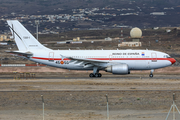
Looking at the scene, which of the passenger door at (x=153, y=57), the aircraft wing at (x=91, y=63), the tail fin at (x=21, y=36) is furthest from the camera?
the tail fin at (x=21, y=36)

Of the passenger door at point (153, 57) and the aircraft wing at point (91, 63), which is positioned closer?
the aircraft wing at point (91, 63)

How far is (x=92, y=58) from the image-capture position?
4594 centimetres

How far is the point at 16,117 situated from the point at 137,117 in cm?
795

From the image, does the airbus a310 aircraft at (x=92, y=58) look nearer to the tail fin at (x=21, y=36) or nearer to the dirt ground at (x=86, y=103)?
the tail fin at (x=21, y=36)

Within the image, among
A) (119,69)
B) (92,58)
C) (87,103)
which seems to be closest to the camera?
(87,103)

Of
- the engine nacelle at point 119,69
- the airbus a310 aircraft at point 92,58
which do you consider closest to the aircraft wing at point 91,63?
the airbus a310 aircraft at point 92,58

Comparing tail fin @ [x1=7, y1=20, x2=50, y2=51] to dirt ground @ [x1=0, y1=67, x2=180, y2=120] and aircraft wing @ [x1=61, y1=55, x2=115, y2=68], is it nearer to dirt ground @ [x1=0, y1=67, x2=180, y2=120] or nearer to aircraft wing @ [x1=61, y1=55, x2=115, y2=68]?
aircraft wing @ [x1=61, y1=55, x2=115, y2=68]

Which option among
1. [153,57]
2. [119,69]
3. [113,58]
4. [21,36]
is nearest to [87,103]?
[119,69]

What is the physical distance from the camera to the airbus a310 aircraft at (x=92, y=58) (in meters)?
45.4

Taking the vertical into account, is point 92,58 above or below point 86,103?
above

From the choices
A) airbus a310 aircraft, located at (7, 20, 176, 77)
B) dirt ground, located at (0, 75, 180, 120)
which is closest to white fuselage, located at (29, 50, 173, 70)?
airbus a310 aircraft, located at (7, 20, 176, 77)

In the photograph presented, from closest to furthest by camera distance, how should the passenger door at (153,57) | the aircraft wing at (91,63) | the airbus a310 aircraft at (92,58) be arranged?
the aircraft wing at (91,63), the airbus a310 aircraft at (92,58), the passenger door at (153,57)

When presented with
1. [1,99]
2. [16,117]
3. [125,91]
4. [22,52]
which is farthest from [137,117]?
[22,52]

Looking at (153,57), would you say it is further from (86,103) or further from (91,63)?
(86,103)
